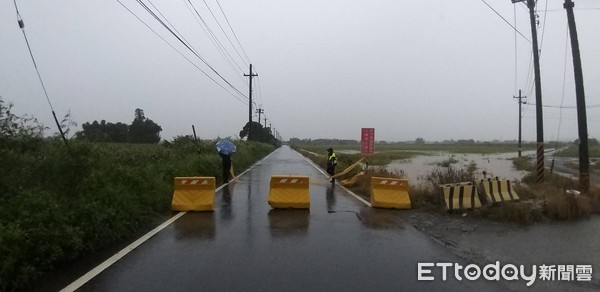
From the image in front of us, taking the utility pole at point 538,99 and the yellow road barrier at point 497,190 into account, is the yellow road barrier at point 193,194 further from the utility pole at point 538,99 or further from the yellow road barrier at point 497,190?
the utility pole at point 538,99

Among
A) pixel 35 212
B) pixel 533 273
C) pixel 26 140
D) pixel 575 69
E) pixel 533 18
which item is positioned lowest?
pixel 533 273

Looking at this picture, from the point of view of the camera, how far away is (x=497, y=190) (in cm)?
1187

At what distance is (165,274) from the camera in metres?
5.81

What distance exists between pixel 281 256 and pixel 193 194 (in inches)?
204

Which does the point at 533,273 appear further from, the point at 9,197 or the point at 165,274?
the point at 9,197

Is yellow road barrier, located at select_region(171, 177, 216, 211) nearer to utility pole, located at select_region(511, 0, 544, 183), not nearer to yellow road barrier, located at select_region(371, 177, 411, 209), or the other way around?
yellow road barrier, located at select_region(371, 177, 411, 209)

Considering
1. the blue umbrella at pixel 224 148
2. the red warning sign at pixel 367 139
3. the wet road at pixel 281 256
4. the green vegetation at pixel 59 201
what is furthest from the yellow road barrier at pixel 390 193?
the red warning sign at pixel 367 139

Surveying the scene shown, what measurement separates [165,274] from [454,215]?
746cm

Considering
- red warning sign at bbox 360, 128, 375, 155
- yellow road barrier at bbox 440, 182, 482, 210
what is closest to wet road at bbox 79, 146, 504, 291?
yellow road barrier at bbox 440, 182, 482, 210

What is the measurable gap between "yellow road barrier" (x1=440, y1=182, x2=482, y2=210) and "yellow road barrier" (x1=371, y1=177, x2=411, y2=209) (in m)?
1.19

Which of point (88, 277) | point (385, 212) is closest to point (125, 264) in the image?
point (88, 277)

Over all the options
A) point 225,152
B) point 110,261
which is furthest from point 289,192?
point 225,152

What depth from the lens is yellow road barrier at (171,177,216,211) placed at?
1112 centimetres

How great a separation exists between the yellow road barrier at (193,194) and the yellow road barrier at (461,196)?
19.3 ft
